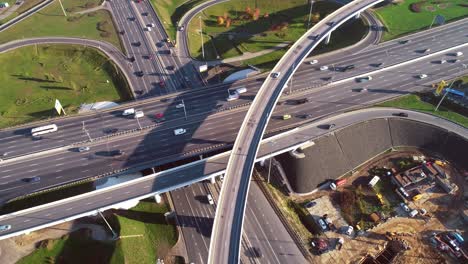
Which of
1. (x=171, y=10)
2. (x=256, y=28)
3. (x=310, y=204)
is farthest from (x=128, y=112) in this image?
(x=171, y=10)

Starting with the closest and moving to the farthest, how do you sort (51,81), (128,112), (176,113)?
(128,112) < (176,113) < (51,81)

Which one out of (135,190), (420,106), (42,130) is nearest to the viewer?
(135,190)

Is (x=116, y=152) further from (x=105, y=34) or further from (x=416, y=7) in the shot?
(x=416, y=7)

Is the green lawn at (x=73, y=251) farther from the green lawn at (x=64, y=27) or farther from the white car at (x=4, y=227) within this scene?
the green lawn at (x=64, y=27)

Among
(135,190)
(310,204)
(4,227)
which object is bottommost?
(310,204)

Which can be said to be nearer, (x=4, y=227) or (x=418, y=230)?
(x=4, y=227)

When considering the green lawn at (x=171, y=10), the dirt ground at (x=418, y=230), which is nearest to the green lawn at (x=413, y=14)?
the dirt ground at (x=418, y=230)

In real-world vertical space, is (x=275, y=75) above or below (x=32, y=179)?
above
